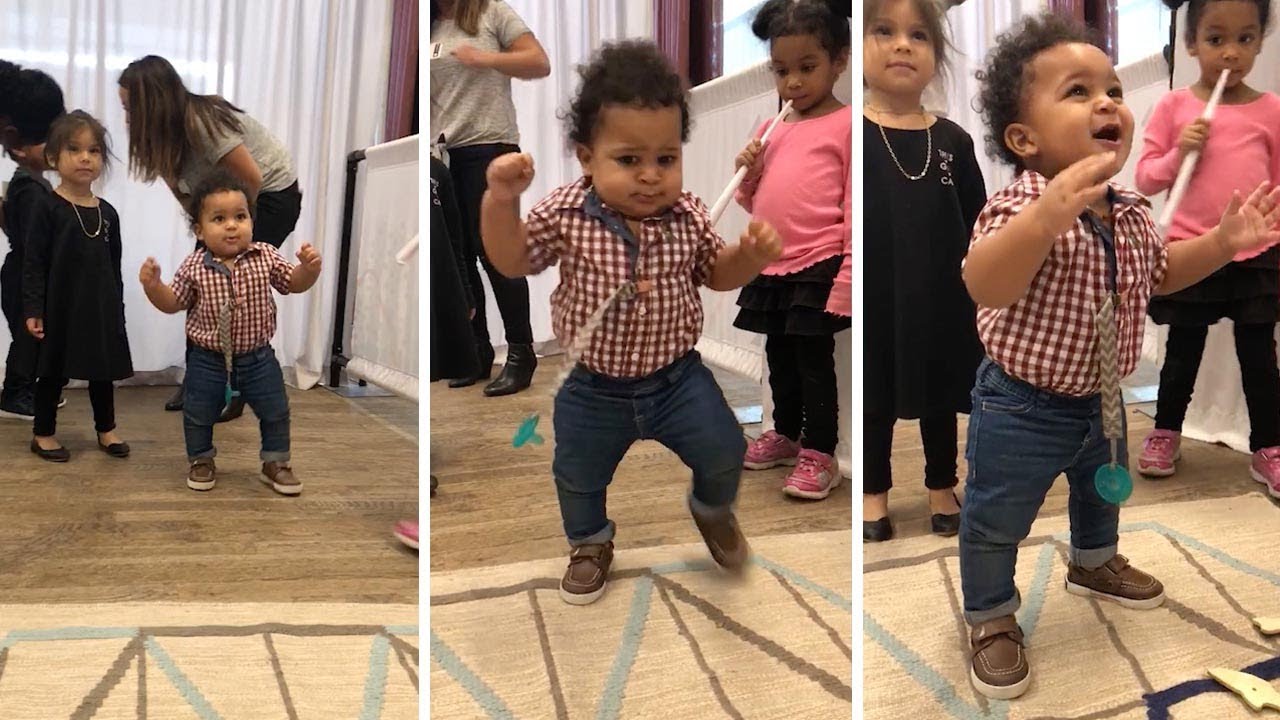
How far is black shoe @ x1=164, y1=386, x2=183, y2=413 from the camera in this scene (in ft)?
2.88

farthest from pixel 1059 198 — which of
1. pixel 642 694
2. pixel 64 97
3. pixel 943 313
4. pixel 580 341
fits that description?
pixel 64 97

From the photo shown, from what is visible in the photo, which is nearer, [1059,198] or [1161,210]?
[1059,198]

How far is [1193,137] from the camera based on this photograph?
0.84 metres

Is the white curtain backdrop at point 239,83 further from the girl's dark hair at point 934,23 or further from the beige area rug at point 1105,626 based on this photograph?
the beige area rug at point 1105,626

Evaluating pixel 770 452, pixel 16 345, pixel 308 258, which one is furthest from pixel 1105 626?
Result: pixel 16 345

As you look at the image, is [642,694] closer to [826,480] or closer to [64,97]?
[826,480]

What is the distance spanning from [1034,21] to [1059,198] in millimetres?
203

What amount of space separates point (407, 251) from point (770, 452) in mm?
422

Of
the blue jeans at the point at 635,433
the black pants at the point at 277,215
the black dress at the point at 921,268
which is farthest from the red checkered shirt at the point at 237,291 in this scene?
the black dress at the point at 921,268

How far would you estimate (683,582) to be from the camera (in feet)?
2.81

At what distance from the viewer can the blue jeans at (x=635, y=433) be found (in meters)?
0.80

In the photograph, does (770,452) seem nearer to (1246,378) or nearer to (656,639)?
(656,639)

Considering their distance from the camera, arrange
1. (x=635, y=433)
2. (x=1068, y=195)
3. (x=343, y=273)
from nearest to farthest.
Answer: (x=1068, y=195) → (x=635, y=433) → (x=343, y=273)

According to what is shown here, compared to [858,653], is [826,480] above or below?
above
